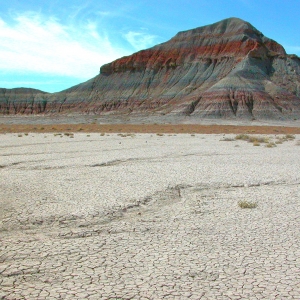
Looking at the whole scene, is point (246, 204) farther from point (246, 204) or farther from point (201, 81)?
point (201, 81)

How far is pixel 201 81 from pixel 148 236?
340 feet

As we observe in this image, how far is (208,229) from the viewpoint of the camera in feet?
25.6

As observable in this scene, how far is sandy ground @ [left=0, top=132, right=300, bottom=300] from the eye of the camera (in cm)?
524

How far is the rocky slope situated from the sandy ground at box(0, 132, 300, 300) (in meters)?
78.8

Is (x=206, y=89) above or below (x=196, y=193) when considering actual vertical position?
above

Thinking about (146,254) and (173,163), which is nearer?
(146,254)

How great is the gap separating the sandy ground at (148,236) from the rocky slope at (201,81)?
3101 inches

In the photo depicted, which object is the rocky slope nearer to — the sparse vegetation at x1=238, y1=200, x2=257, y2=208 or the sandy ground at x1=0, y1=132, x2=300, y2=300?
the sandy ground at x1=0, y1=132, x2=300, y2=300

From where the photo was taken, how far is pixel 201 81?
108 meters

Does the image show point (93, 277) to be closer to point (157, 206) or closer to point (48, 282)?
point (48, 282)

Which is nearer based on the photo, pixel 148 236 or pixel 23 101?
pixel 148 236

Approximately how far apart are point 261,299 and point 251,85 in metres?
96.0

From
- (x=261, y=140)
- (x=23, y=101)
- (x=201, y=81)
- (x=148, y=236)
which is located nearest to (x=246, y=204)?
(x=148, y=236)

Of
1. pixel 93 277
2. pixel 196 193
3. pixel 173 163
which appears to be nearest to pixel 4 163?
pixel 173 163
